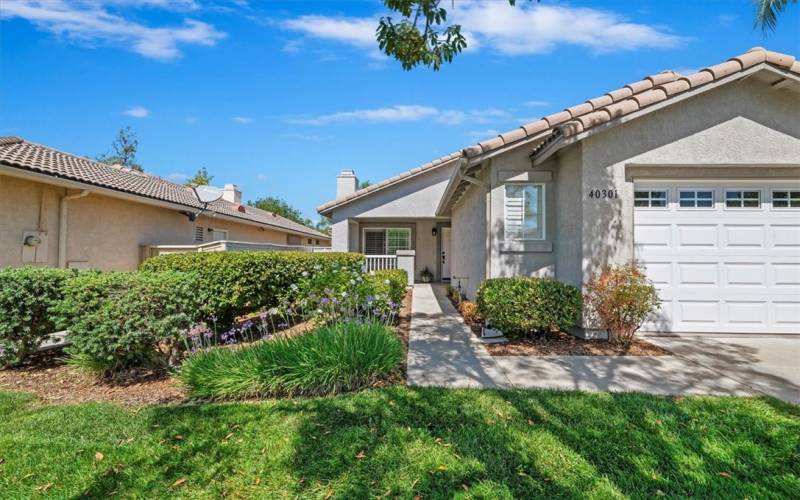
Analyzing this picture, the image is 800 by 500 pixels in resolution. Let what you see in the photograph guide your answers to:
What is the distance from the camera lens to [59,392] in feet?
16.9

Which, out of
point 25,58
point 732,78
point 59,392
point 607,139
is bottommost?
point 59,392

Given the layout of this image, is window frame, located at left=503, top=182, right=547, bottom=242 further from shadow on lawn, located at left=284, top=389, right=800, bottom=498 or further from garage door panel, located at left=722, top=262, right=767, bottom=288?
shadow on lawn, located at left=284, top=389, right=800, bottom=498

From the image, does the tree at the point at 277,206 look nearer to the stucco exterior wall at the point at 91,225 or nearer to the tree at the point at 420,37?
the stucco exterior wall at the point at 91,225

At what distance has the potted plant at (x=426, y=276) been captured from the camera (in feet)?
71.5

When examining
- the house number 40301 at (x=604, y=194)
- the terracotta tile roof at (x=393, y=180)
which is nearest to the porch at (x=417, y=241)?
the terracotta tile roof at (x=393, y=180)

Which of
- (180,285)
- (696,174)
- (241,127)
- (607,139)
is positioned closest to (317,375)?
(180,285)

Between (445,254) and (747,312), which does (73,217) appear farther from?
(445,254)

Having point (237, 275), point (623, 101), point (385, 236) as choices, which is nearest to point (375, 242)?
point (385, 236)

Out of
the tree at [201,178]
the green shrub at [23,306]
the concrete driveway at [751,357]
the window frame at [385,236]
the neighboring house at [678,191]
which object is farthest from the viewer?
the tree at [201,178]

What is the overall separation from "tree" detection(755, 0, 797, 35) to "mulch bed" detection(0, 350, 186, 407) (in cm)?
1983

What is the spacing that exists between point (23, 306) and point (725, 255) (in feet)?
41.0

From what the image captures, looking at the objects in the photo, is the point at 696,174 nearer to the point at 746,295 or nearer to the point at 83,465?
the point at 746,295

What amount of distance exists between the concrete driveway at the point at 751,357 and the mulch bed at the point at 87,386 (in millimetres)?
7382

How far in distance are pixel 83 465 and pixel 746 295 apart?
1060cm
